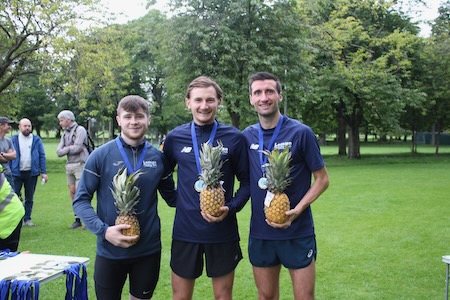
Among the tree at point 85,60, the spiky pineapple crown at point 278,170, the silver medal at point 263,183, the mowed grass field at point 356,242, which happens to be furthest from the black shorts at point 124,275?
the tree at point 85,60

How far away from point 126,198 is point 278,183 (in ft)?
4.04

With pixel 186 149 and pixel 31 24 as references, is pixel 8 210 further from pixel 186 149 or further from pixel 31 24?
pixel 31 24

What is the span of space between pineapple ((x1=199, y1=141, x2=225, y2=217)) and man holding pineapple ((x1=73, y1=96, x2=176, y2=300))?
476mm

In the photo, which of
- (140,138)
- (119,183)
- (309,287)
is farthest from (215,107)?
(309,287)

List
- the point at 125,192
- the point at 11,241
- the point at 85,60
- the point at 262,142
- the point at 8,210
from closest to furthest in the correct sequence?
the point at 125,192 < the point at 262,142 < the point at 8,210 < the point at 11,241 < the point at 85,60

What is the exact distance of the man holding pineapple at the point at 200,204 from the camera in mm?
3922

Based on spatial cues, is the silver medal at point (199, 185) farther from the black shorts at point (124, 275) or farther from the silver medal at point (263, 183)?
the black shorts at point (124, 275)

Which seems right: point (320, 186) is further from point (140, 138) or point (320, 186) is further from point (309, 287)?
point (140, 138)

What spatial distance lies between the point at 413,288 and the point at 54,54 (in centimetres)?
1911

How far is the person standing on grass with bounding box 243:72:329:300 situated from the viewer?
400 centimetres

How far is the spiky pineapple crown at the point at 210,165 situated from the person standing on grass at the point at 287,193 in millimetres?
493

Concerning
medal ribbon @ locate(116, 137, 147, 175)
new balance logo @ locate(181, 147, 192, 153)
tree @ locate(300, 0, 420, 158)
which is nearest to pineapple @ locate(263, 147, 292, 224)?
new balance logo @ locate(181, 147, 192, 153)

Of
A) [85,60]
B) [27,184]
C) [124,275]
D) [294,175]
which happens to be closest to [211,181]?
[294,175]

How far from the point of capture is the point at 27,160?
9742 millimetres
